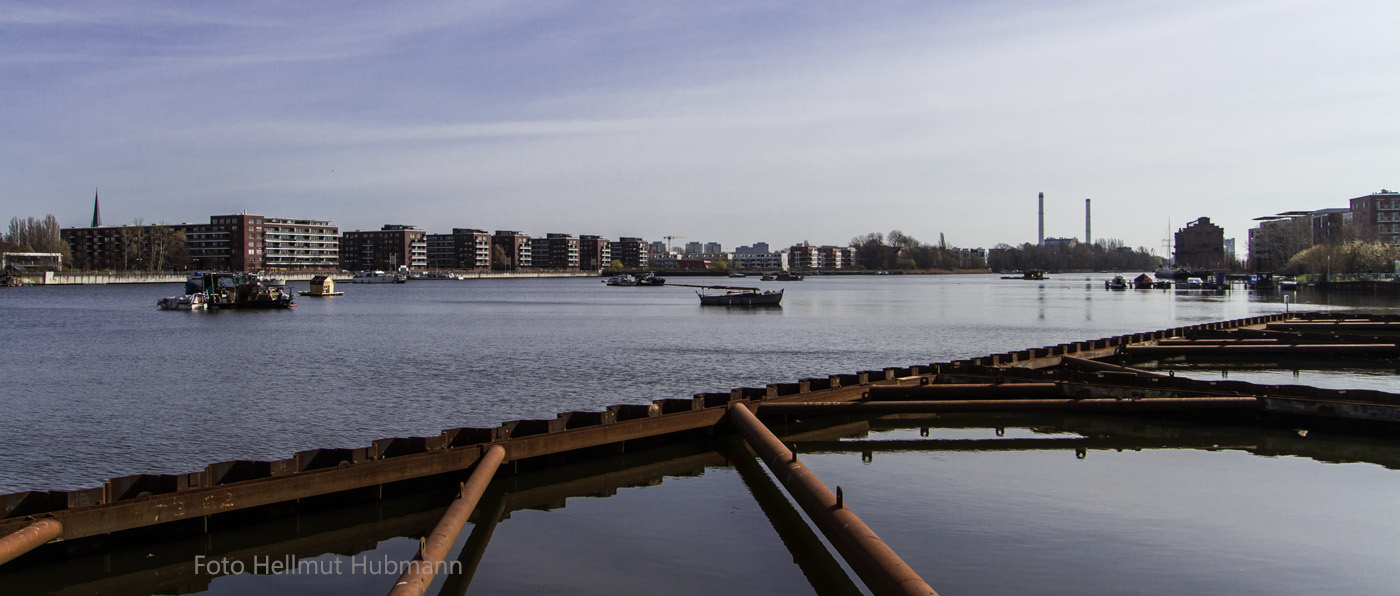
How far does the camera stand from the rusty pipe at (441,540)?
840cm

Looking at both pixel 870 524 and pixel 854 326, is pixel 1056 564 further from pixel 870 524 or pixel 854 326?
pixel 854 326

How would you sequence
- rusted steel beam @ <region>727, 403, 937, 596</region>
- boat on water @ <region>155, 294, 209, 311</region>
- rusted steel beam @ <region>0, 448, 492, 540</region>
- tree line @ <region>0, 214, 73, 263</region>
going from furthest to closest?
tree line @ <region>0, 214, 73, 263</region> → boat on water @ <region>155, 294, 209, 311</region> → rusted steel beam @ <region>0, 448, 492, 540</region> → rusted steel beam @ <region>727, 403, 937, 596</region>

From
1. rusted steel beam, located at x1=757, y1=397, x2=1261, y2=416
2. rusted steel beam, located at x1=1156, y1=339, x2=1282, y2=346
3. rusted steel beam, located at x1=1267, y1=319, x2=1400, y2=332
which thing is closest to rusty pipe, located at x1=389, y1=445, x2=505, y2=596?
rusted steel beam, located at x1=757, y1=397, x2=1261, y2=416

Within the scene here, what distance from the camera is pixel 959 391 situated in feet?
68.0

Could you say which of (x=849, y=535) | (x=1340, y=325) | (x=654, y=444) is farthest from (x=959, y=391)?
(x=1340, y=325)

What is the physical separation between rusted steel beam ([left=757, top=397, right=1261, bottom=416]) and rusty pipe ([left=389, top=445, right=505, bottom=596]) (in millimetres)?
7599

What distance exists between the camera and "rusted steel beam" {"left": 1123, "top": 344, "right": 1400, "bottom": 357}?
33.1 m

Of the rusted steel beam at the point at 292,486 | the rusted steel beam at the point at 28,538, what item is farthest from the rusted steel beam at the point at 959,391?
the rusted steel beam at the point at 28,538

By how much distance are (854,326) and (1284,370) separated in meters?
31.7

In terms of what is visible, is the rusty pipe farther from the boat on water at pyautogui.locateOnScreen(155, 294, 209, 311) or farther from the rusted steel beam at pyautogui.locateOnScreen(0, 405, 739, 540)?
the boat on water at pyautogui.locateOnScreen(155, 294, 209, 311)

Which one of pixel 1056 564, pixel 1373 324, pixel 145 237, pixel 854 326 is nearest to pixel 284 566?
pixel 1056 564

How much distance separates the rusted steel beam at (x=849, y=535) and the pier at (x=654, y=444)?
0.07 feet

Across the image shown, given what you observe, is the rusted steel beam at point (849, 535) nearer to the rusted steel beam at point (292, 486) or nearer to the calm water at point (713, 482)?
the calm water at point (713, 482)

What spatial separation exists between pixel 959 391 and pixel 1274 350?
19.9m
